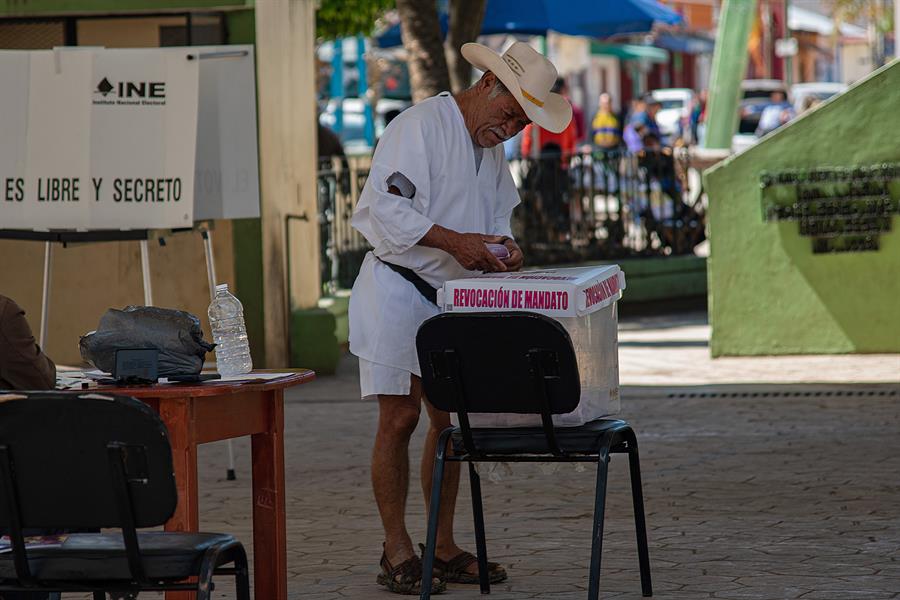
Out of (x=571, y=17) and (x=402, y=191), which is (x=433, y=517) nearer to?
(x=402, y=191)

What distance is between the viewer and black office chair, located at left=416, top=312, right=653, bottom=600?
5.03m

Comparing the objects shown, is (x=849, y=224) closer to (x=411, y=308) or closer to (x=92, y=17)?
(x=92, y=17)

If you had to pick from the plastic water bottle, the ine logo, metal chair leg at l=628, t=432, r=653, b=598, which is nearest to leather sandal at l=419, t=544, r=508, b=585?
metal chair leg at l=628, t=432, r=653, b=598

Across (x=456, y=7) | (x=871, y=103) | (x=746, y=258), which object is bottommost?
(x=746, y=258)

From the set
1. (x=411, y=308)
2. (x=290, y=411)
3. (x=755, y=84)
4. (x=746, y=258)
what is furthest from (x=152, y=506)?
(x=755, y=84)

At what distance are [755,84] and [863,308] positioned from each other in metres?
27.8

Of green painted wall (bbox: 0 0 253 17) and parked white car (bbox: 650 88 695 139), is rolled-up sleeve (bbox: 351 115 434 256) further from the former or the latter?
parked white car (bbox: 650 88 695 139)

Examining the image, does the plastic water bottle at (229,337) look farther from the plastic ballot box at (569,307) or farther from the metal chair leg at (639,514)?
the metal chair leg at (639,514)

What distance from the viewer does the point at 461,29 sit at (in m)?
15.9

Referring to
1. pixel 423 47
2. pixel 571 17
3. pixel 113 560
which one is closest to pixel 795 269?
pixel 423 47

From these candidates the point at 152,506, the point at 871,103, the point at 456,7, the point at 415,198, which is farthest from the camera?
the point at 456,7

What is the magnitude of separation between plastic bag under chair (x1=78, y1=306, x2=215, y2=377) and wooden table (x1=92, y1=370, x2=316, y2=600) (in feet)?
0.29

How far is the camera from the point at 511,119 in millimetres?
5918

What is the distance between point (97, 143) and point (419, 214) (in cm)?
297
